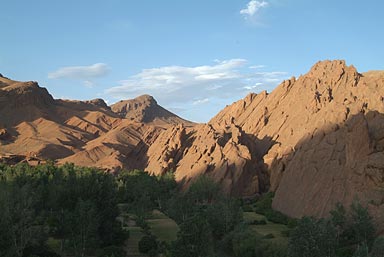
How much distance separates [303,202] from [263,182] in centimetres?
3592

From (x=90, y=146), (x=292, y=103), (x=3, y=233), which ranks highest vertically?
(x=292, y=103)

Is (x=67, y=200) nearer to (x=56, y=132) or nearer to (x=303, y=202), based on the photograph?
(x=303, y=202)

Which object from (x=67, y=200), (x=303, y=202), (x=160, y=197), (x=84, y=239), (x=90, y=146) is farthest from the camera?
(x=90, y=146)

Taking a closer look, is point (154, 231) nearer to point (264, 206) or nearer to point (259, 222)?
point (259, 222)

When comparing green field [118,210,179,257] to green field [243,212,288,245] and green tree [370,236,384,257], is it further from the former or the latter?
green tree [370,236,384,257]

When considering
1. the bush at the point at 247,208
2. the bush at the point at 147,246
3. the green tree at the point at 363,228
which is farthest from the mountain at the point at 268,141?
the bush at the point at 147,246

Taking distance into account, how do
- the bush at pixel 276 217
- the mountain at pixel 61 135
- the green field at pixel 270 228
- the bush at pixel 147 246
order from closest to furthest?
the bush at pixel 147 246 < the green field at pixel 270 228 < the bush at pixel 276 217 < the mountain at pixel 61 135

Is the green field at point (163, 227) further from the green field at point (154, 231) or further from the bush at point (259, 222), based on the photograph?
the bush at point (259, 222)

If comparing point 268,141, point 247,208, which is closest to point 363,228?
point 247,208

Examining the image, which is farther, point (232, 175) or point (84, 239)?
point (232, 175)

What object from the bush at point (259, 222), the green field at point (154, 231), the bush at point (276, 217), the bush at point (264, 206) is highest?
the bush at point (264, 206)

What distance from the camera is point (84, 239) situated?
36.7 metres

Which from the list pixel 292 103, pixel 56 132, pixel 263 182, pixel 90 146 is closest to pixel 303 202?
pixel 263 182

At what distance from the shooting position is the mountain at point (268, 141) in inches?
2034
